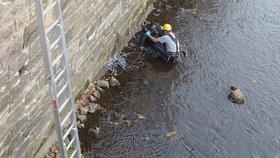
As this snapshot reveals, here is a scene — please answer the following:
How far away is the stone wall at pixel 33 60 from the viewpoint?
213 inches

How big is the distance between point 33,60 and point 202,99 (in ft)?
15.0

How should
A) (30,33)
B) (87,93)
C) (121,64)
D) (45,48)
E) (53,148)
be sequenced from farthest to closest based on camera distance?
(121,64)
(87,93)
(53,148)
(30,33)
(45,48)

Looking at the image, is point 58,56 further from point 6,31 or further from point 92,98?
point 92,98

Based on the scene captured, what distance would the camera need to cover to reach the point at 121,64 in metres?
10.1

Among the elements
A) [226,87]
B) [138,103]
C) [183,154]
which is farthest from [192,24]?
[183,154]

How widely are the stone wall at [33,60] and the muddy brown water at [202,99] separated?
3.53 feet

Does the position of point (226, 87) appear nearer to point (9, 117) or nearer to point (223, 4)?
point (223, 4)

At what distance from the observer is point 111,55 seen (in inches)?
392

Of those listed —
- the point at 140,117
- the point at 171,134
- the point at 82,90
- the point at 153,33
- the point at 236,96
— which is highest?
the point at 82,90

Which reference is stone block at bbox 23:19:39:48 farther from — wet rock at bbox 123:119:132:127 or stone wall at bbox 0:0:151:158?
wet rock at bbox 123:119:132:127

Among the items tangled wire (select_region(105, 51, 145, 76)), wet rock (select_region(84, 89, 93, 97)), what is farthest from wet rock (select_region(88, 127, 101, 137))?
tangled wire (select_region(105, 51, 145, 76))

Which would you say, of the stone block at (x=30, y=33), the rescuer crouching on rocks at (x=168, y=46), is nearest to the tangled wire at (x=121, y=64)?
the rescuer crouching on rocks at (x=168, y=46)

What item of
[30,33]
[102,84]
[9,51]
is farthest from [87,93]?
[9,51]

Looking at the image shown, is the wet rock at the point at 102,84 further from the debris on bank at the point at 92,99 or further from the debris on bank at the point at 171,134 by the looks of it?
the debris on bank at the point at 171,134
